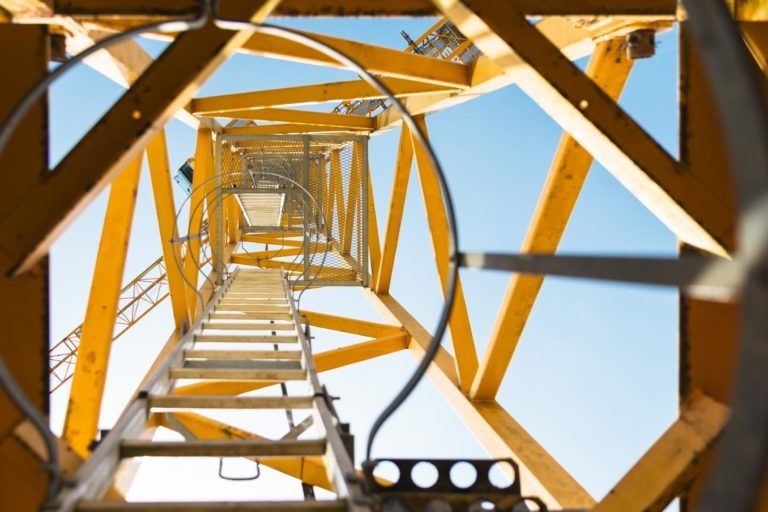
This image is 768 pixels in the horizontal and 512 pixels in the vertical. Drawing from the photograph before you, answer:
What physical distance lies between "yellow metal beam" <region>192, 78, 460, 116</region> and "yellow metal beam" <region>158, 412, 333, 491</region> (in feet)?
12.3

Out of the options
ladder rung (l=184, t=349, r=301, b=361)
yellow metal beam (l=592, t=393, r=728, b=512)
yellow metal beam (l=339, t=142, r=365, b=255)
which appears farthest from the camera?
yellow metal beam (l=339, t=142, r=365, b=255)

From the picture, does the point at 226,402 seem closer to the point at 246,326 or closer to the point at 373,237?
the point at 246,326

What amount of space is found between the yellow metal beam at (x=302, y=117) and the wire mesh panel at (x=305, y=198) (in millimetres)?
379

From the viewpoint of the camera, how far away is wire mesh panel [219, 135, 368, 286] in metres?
10.9

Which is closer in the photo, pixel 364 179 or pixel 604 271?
pixel 604 271

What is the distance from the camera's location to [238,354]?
5.35 metres

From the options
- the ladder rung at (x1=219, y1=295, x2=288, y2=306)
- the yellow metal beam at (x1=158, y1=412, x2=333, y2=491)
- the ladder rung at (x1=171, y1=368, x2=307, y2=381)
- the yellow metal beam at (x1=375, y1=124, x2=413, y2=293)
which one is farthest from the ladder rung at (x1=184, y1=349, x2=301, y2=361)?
the yellow metal beam at (x1=375, y1=124, x2=413, y2=293)

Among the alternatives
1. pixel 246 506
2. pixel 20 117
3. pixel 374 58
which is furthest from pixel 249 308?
pixel 20 117

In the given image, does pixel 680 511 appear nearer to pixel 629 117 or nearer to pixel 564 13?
pixel 629 117

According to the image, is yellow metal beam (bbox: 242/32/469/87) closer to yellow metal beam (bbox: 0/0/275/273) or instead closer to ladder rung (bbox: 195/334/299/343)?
yellow metal beam (bbox: 0/0/275/273)

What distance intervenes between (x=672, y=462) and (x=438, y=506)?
50.5 inches

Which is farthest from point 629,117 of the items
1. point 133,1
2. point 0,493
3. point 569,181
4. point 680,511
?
point 0,493

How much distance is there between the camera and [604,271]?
60.1 inches

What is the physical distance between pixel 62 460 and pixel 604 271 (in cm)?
236
